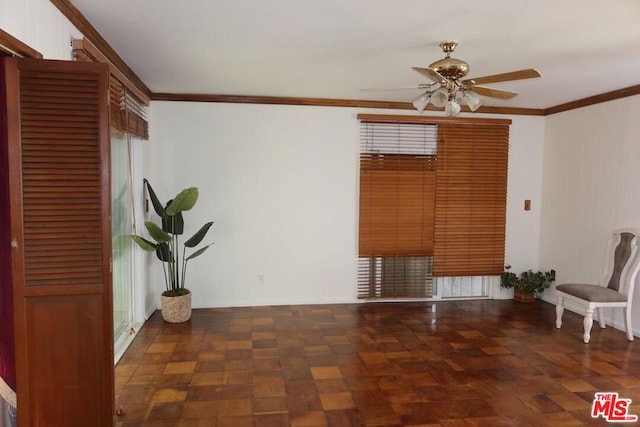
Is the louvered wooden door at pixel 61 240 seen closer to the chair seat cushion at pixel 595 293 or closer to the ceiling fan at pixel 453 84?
the ceiling fan at pixel 453 84

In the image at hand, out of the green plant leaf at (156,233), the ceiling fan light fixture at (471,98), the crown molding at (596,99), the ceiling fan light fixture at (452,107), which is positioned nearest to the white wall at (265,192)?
the green plant leaf at (156,233)

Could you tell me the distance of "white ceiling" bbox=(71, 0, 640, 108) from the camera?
239cm

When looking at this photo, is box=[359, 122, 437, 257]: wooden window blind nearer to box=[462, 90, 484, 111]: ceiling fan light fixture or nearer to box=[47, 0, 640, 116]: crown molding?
box=[47, 0, 640, 116]: crown molding

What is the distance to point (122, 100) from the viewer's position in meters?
3.39

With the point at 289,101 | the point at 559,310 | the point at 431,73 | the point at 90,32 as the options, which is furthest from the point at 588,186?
the point at 90,32

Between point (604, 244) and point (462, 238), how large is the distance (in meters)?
1.46

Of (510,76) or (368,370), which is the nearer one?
(510,76)

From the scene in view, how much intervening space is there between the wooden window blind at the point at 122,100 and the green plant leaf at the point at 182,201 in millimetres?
677

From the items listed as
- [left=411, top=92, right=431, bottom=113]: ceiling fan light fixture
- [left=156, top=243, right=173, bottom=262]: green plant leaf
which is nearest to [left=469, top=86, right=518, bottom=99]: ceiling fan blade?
[left=411, top=92, right=431, bottom=113]: ceiling fan light fixture

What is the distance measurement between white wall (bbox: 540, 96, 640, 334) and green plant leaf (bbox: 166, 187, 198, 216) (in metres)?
4.23

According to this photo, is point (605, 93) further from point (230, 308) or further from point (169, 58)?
point (230, 308)

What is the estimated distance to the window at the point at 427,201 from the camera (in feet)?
16.6

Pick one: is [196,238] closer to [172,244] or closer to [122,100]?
[172,244]

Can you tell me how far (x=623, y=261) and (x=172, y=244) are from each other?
4541mm
